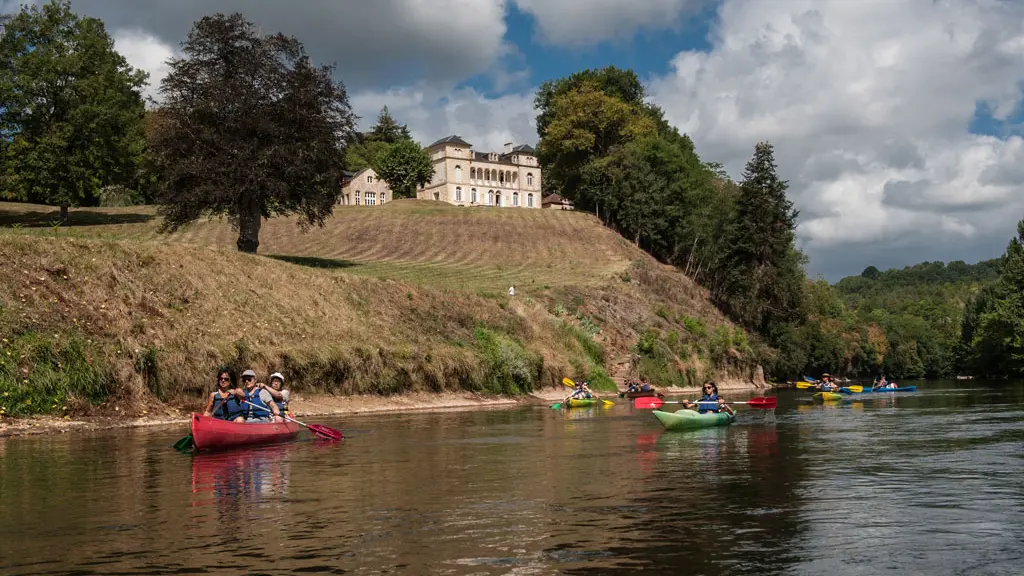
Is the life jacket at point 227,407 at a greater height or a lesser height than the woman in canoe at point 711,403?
greater

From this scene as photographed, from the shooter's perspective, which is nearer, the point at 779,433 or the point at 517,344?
the point at 779,433

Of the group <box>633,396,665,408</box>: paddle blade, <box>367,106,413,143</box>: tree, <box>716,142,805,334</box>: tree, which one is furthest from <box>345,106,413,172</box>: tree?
<box>633,396,665,408</box>: paddle blade

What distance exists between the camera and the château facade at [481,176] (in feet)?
474

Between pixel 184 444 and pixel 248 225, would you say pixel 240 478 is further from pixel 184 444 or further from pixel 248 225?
pixel 248 225

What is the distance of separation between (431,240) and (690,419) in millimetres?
62834

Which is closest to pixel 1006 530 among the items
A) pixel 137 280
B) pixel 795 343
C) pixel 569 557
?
pixel 569 557

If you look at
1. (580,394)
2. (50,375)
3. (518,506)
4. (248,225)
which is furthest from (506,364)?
(518,506)

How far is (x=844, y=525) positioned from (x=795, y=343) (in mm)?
73206

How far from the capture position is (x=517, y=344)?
48.6 meters

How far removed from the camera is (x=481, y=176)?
14738cm

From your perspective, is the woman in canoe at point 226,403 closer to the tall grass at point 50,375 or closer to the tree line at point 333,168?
the tall grass at point 50,375

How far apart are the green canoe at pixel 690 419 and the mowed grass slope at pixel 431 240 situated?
29758 millimetres

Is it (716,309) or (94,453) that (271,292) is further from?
(716,309)

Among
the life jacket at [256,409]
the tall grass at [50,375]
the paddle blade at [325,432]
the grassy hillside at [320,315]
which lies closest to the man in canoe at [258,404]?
the life jacket at [256,409]
